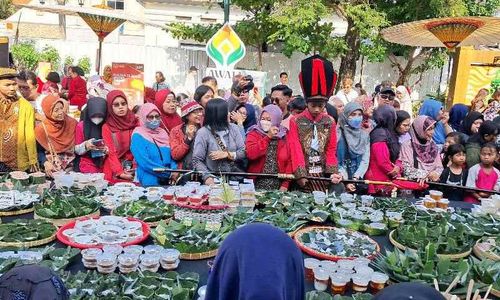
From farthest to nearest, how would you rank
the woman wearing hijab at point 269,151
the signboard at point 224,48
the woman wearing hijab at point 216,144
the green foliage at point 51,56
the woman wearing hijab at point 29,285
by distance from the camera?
the green foliage at point 51,56 < the signboard at point 224,48 < the woman wearing hijab at point 269,151 < the woman wearing hijab at point 216,144 < the woman wearing hijab at point 29,285

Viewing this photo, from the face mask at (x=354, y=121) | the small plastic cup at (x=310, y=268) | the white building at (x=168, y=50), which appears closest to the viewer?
the small plastic cup at (x=310, y=268)

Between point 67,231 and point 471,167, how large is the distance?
3583mm

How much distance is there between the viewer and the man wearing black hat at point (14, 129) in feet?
12.8

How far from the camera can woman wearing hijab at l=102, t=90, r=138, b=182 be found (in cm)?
404

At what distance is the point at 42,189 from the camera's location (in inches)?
135

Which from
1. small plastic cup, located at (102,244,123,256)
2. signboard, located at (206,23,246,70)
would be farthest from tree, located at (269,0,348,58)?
small plastic cup, located at (102,244,123,256)

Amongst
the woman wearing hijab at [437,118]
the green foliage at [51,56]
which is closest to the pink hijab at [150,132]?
the woman wearing hijab at [437,118]

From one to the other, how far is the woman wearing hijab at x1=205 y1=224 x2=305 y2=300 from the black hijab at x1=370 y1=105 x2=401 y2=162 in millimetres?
3176

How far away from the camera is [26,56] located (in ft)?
48.7

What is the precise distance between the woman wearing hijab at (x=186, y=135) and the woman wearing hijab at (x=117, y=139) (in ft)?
1.36

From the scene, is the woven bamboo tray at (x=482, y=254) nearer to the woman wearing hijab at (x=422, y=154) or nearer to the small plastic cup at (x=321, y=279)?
the small plastic cup at (x=321, y=279)

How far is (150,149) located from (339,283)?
2.18 m

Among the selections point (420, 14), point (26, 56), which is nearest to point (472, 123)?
point (420, 14)

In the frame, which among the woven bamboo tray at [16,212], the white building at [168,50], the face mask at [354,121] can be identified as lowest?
the woven bamboo tray at [16,212]
